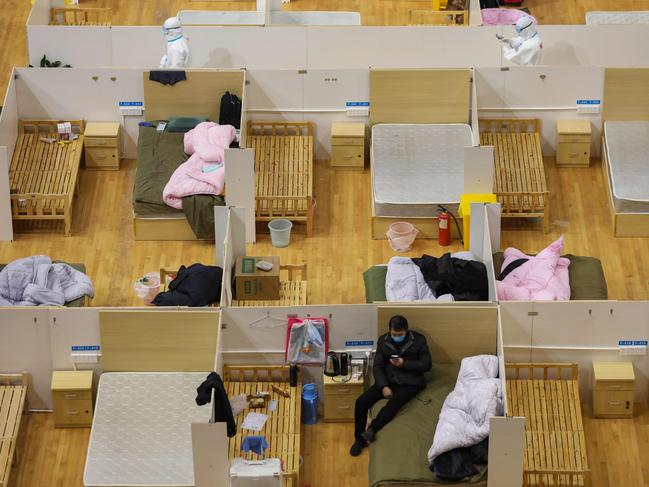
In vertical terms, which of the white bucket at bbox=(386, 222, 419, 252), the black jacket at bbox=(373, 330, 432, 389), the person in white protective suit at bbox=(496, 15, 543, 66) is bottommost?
the black jacket at bbox=(373, 330, 432, 389)

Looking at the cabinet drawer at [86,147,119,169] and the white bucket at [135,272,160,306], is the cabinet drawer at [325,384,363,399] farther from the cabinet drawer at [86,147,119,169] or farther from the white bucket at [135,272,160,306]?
the cabinet drawer at [86,147,119,169]

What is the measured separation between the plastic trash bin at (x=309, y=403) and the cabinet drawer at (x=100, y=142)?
3980mm

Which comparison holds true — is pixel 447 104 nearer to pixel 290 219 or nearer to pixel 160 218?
pixel 290 219

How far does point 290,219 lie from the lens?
1523 centimetres

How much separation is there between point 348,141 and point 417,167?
886 millimetres

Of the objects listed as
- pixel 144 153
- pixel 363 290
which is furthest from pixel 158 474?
pixel 144 153

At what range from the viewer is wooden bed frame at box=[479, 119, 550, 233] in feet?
49.9

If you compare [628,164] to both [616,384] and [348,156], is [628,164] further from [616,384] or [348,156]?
[616,384]

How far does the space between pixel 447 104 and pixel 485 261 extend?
2.58 m

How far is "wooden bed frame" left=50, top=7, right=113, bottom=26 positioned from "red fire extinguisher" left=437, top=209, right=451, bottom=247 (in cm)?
488

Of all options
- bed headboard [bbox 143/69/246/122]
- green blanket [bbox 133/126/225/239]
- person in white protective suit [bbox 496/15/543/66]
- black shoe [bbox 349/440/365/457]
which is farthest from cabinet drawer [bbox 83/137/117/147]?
black shoe [bbox 349/440/365/457]

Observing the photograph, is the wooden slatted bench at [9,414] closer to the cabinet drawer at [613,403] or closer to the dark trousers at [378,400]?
the dark trousers at [378,400]

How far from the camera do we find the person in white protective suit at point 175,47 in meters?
16.2

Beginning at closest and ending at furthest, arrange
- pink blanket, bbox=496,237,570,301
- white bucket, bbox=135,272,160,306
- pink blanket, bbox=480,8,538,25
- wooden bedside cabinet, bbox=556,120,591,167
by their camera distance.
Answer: pink blanket, bbox=496,237,570,301, white bucket, bbox=135,272,160,306, wooden bedside cabinet, bbox=556,120,591,167, pink blanket, bbox=480,8,538,25
